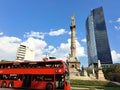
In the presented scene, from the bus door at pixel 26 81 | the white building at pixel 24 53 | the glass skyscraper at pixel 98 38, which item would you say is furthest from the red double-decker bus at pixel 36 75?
the glass skyscraper at pixel 98 38

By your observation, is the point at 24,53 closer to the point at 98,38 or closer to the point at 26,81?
the point at 98,38

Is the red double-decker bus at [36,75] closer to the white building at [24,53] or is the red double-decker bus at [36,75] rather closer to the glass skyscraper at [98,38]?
the white building at [24,53]

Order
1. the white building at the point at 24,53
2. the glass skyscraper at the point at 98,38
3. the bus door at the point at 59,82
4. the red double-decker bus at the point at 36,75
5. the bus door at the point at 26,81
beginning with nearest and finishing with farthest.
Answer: the bus door at the point at 59,82
the red double-decker bus at the point at 36,75
the bus door at the point at 26,81
the white building at the point at 24,53
the glass skyscraper at the point at 98,38

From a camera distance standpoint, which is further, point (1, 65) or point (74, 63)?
point (74, 63)

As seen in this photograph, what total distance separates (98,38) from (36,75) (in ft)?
396

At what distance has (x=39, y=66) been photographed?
857 inches

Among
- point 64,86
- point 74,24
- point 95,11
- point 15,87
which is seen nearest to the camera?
point 64,86

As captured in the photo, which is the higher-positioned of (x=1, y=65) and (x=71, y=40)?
(x=71, y=40)

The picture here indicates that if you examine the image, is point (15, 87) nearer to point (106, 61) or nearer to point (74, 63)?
point (74, 63)

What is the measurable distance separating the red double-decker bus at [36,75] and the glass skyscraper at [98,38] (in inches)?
4593

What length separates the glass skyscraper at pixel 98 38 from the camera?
135000mm

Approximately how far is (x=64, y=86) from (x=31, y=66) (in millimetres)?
5319

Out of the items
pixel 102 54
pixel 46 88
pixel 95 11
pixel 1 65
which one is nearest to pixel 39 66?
pixel 46 88

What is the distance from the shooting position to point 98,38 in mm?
136875
